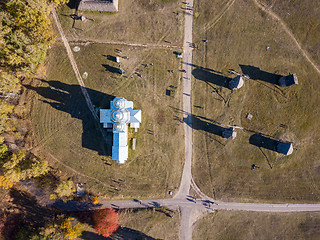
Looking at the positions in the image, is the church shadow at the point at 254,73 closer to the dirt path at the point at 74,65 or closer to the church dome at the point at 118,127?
the church dome at the point at 118,127

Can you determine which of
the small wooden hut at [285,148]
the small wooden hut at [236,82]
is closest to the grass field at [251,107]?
the small wooden hut at [285,148]

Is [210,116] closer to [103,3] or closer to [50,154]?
[103,3]

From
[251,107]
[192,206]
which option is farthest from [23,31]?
[192,206]

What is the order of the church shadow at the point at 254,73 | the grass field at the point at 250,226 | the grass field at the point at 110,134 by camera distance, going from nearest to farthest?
the grass field at the point at 110,134, the grass field at the point at 250,226, the church shadow at the point at 254,73

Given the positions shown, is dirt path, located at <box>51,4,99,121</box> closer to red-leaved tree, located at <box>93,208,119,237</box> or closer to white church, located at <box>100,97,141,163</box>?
white church, located at <box>100,97,141,163</box>

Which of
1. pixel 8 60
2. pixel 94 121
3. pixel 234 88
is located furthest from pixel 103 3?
pixel 234 88
